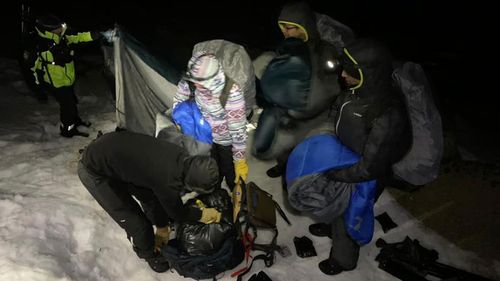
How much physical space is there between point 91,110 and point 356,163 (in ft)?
16.2

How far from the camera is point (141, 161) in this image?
299cm

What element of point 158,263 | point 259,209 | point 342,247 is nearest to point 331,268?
point 342,247

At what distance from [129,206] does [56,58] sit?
2605 mm

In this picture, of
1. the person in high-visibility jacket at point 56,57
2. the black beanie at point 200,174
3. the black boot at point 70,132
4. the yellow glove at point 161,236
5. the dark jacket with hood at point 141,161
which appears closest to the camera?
the black beanie at point 200,174

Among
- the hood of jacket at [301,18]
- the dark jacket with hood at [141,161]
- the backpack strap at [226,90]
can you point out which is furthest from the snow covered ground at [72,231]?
the hood of jacket at [301,18]

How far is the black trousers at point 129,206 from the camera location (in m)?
3.24

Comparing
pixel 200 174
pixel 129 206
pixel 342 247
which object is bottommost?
pixel 342 247

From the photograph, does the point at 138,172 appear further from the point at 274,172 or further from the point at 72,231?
the point at 274,172

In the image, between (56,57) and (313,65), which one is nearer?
(313,65)

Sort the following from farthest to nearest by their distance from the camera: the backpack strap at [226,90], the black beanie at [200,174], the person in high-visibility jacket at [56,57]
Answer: the person in high-visibility jacket at [56,57]
the backpack strap at [226,90]
the black beanie at [200,174]

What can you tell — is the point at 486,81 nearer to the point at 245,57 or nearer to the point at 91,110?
the point at 245,57

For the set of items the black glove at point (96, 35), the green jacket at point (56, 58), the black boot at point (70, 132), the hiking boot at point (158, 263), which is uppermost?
the black glove at point (96, 35)

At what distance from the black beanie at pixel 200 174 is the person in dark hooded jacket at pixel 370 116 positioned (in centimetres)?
113

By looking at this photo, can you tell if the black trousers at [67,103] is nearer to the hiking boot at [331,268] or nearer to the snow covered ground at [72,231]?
the snow covered ground at [72,231]
